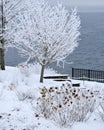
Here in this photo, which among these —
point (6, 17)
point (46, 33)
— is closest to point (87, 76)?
point (6, 17)

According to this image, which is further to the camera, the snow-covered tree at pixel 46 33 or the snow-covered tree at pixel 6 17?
the snow-covered tree at pixel 6 17

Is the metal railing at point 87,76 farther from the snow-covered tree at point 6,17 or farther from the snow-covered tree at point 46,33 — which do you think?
the snow-covered tree at point 6,17

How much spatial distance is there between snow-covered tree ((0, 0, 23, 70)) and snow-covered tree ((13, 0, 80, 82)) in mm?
717

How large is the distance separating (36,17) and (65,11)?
2.04 meters

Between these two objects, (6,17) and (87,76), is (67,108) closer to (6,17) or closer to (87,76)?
(6,17)

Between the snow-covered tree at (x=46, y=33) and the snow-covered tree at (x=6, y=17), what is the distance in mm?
717

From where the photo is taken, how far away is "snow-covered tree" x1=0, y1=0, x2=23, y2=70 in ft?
80.8

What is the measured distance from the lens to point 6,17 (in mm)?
25031

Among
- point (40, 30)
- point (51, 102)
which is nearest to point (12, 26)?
point (40, 30)

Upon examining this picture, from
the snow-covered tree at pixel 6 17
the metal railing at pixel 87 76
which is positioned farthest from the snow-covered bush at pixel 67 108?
the snow-covered tree at pixel 6 17

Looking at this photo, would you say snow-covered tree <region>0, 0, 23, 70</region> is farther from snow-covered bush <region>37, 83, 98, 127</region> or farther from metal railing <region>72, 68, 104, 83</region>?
snow-covered bush <region>37, 83, 98, 127</region>

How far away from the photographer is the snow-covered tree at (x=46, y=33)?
22641 millimetres

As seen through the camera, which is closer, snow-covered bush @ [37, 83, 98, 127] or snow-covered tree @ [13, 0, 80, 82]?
snow-covered bush @ [37, 83, 98, 127]

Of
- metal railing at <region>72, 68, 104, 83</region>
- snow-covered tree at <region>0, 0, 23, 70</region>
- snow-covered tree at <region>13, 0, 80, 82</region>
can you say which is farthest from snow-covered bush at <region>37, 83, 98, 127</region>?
snow-covered tree at <region>0, 0, 23, 70</region>
